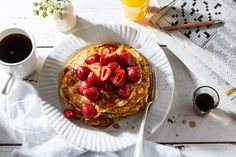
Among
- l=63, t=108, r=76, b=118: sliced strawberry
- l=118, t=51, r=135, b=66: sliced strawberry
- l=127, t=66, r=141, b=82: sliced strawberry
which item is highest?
l=118, t=51, r=135, b=66: sliced strawberry

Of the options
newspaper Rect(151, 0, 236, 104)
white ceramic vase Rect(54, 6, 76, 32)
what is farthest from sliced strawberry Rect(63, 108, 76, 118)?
newspaper Rect(151, 0, 236, 104)

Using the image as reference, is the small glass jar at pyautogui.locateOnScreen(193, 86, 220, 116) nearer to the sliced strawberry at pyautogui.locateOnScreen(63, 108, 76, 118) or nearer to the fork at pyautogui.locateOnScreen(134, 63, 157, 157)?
the fork at pyautogui.locateOnScreen(134, 63, 157, 157)

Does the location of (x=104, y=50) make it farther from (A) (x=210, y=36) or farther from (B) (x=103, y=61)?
(A) (x=210, y=36)

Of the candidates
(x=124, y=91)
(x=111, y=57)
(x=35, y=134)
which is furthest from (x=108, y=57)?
(x=35, y=134)

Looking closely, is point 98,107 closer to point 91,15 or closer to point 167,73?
point 167,73

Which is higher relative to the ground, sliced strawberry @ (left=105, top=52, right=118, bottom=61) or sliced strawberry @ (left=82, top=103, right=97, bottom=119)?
sliced strawberry @ (left=105, top=52, right=118, bottom=61)

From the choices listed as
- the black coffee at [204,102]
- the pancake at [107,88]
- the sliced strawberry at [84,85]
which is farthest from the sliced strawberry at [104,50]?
the black coffee at [204,102]

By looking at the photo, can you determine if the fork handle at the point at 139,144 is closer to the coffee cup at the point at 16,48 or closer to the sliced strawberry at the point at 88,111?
the sliced strawberry at the point at 88,111
